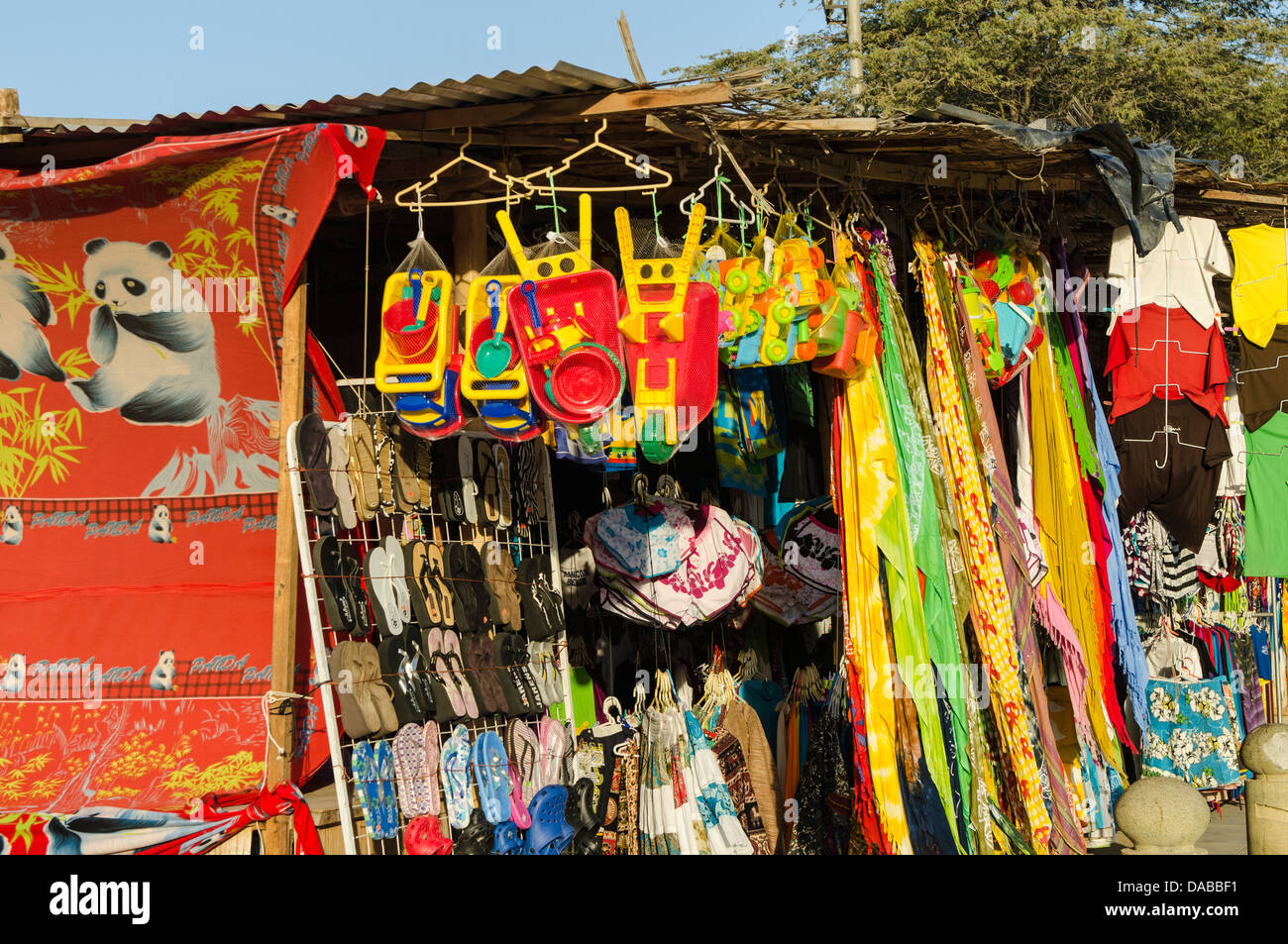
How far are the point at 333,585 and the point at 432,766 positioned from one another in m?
0.71

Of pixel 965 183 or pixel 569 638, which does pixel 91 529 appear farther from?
pixel 965 183

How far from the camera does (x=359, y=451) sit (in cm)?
448

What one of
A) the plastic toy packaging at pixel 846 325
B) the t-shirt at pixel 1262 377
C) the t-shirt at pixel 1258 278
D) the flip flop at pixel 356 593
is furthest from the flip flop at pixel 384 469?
the t-shirt at pixel 1262 377

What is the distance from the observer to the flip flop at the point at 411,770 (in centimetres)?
435

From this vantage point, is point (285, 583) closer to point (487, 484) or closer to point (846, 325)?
point (487, 484)

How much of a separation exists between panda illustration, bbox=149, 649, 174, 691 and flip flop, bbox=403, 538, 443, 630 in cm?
98

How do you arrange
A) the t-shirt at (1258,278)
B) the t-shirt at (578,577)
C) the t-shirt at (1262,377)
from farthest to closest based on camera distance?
1. the t-shirt at (1262,377)
2. the t-shirt at (1258,278)
3. the t-shirt at (578,577)

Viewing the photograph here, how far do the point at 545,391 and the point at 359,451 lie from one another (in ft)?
2.52

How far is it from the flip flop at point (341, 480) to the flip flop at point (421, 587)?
9.5 inches

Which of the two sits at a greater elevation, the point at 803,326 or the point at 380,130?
the point at 380,130

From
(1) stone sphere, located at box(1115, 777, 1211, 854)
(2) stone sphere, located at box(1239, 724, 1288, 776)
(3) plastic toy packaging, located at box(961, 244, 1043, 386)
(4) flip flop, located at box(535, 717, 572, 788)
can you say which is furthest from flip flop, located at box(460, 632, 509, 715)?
(2) stone sphere, located at box(1239, 724, 1288, 776)

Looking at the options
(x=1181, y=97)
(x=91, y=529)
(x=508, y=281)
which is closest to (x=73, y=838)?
(x=91, y=529)

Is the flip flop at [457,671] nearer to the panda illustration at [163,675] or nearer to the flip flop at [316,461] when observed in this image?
the flip flop at [316,461]

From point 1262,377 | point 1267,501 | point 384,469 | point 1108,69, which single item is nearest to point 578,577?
point 384,469
